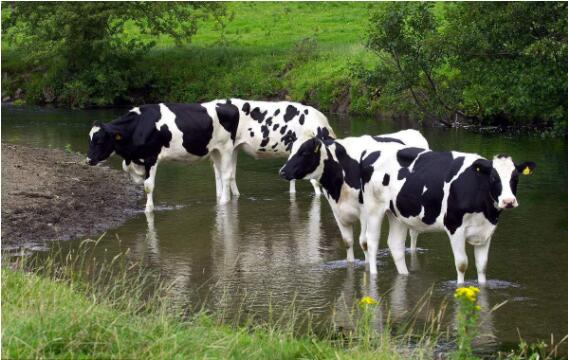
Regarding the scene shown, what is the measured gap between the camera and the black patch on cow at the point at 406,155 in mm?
12930

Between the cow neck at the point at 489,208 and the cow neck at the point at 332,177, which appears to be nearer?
the cow neck at the point at 489,208

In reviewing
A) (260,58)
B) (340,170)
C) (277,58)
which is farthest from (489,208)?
(260,58)

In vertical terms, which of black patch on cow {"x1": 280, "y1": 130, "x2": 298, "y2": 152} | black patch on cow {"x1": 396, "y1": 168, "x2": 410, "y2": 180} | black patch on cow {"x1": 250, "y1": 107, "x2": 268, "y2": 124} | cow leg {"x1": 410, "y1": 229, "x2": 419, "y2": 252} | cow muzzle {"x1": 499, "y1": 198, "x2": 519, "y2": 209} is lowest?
cow leg {"x1": 410, "y1": 229, "x2": 419, "y2": 252}

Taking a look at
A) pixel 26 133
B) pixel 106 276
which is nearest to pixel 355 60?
pixel 26 133

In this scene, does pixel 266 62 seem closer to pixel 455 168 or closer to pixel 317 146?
pixel 317 146

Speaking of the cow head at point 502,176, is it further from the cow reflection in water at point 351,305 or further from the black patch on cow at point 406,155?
the cow reflection in water at point 351,305

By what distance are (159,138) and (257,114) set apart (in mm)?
2190

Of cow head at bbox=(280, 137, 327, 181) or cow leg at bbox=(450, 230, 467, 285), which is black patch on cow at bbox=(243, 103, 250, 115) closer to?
cow head at bbox=(280, 137, 327, 181)

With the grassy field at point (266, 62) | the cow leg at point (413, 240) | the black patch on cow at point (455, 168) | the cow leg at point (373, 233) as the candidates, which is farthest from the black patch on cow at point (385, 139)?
the grassy field at point (266, 62)

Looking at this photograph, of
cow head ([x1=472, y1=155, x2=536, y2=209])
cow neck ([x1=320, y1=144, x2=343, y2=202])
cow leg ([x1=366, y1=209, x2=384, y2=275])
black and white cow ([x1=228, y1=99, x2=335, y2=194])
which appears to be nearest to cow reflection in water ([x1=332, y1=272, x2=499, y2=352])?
cow leg ([x1=366, y1=209, x2=384, y2=275])

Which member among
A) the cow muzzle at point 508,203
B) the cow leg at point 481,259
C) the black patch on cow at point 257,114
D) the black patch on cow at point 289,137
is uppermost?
the black patch on cow at point 257,114

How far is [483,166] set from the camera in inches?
472

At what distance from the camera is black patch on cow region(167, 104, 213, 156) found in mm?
18797

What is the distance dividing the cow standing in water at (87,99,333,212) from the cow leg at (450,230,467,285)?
256 inches
